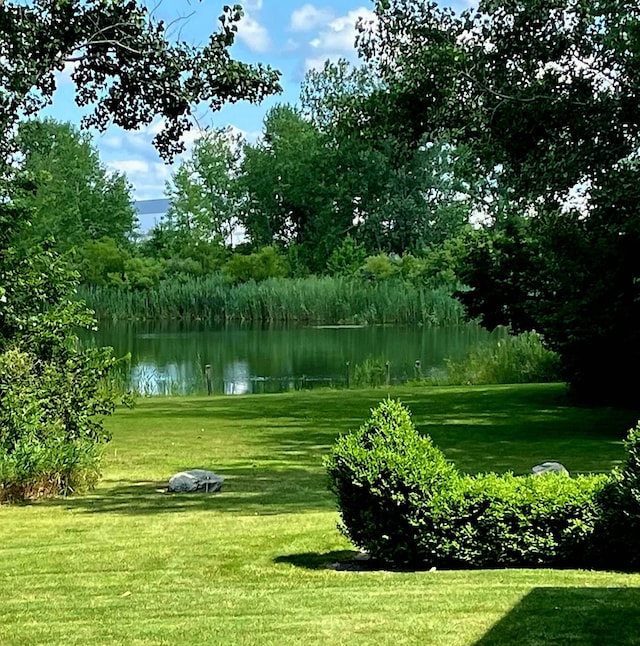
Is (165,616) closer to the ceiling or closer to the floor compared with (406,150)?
closer to the floor

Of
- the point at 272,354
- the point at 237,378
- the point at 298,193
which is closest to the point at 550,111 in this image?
the point at 237,378

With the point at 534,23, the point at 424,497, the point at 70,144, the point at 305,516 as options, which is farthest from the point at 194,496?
the point at 70,144

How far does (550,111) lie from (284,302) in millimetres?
34143

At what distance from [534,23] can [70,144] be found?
5511 centimetres

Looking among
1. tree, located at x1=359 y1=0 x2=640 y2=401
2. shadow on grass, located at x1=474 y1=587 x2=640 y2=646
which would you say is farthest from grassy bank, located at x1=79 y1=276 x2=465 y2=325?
shadow on grass, located at x1=474 y1=587 x2=640 y2=646

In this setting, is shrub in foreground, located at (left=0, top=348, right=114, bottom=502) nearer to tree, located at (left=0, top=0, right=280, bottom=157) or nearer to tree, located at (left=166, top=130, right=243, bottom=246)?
tree, located at (left=0, top=0, right=280, bottom=157)

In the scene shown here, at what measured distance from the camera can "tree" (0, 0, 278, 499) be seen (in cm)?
952

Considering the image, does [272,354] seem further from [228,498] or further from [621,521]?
[621,521]

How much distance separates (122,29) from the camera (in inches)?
385

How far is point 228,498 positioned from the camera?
9.20m

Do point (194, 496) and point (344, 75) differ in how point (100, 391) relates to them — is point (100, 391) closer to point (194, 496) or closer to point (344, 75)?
Answer: point (194, 496)

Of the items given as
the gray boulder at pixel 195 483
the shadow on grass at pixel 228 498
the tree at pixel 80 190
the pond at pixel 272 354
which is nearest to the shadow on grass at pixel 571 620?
the shadow on grass at pixel 228 498

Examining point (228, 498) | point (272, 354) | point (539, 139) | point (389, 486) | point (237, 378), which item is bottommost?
point (228, 498)

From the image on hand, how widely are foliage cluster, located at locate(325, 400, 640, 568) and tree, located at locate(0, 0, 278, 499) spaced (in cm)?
429
